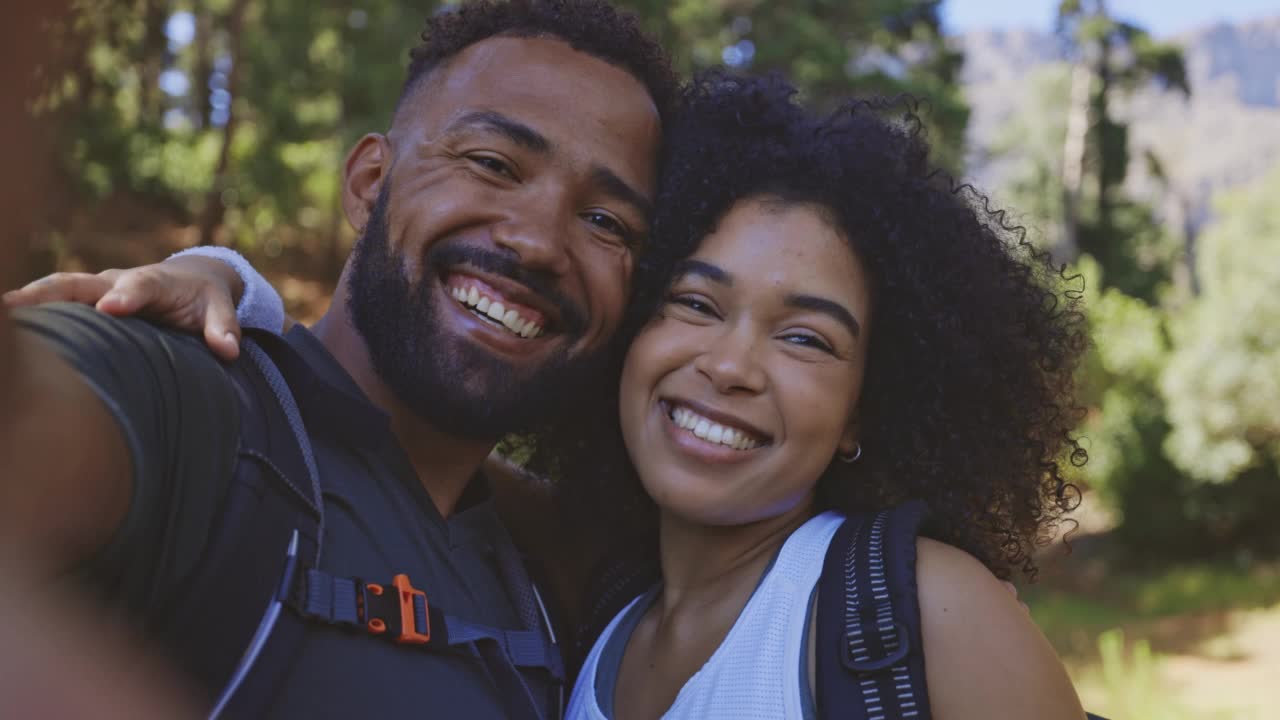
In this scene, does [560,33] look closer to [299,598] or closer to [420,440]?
[420,440]

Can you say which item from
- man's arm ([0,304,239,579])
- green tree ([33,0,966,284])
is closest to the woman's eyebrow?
man's arm ([0,304,239,579])

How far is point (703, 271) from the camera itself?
2.38 metres

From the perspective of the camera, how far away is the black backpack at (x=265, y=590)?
4.75 ft

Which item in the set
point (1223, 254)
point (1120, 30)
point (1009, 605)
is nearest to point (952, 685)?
point (1009, 605)

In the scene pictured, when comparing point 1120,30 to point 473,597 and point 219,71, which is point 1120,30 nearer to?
point 219,71

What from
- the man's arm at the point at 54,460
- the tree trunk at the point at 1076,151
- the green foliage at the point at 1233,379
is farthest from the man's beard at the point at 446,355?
the tree trunk at the point at 1076,151

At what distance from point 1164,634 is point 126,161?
20496 millimetres

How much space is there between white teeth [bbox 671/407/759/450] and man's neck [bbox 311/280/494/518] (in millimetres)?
538

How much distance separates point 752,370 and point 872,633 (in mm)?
646

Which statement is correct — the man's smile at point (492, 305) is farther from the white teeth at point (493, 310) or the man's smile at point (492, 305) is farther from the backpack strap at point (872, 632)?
the backpack strap at point (872, 632)

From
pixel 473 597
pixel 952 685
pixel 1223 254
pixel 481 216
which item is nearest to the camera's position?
pixel 952 685

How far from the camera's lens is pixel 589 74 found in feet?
8.85

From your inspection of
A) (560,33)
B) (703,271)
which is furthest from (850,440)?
(560,33)

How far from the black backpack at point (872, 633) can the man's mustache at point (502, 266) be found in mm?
884
